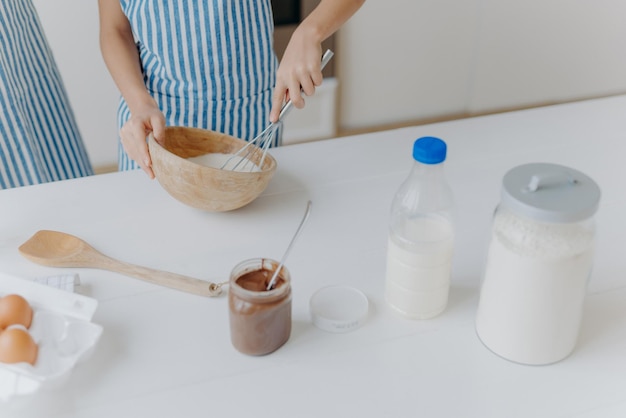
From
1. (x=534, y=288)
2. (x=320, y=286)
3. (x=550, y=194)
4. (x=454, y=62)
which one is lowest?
(x=454, y=62)

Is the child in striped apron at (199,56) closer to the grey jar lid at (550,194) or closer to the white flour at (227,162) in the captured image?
the white flour at (227,162)

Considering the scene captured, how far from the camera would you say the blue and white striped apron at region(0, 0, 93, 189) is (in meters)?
1.31

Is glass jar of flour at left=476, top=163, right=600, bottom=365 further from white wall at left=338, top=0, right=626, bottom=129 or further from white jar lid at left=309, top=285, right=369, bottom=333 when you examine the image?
white wall at left=338, top=0, right=626, bottom=129

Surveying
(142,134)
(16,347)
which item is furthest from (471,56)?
(16,347)

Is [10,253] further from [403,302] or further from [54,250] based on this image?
[403,302]

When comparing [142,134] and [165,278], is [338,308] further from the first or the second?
[142,134]

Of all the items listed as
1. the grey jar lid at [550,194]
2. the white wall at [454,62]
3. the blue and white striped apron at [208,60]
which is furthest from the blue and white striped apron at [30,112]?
the white wall at [454,62]

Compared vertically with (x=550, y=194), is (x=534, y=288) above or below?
below

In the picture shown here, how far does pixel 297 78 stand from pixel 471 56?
6.75 feet

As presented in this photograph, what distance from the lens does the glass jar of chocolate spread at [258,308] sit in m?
0.81

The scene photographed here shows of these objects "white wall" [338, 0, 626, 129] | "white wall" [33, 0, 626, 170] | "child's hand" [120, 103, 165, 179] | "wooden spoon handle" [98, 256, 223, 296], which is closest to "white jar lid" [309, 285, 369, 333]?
"wooden spoon handle" [98, 256, 223, 296]

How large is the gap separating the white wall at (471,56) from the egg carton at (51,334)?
2030 mm

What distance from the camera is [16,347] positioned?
0.78 m

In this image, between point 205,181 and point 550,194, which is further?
point 205,181
